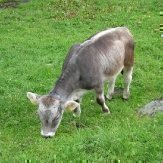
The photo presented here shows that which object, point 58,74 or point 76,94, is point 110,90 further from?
point 58,74

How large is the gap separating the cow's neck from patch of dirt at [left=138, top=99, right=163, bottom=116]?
74.0 inches

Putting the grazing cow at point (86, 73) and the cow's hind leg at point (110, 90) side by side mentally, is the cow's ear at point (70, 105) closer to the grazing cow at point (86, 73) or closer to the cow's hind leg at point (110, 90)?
the grazing cow at point (86, 73)

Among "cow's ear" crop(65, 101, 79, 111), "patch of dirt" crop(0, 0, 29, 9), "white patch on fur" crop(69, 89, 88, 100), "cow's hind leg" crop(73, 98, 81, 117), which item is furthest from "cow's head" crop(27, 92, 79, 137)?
"patch of dirt" crop(0, 0, 29, 9)

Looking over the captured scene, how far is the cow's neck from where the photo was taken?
1134cm

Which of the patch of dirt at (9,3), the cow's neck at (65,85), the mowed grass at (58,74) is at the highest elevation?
the cow's neck at (65,85)

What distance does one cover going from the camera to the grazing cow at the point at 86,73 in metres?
10.8

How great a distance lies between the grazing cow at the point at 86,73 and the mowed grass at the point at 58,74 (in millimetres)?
483

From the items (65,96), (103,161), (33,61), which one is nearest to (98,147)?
(103,161)

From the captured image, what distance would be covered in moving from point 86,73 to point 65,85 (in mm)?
690

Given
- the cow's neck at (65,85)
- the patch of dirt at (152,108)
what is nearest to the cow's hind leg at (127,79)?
the patch of dirt at (152,108)

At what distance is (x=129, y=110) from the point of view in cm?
1312

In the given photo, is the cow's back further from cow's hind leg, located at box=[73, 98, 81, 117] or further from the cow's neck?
cow's hind leg, located at box=[73, 98, 81, 117]

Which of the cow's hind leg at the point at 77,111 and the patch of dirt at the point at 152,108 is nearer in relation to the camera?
the patch of dirt at the point at 152,108

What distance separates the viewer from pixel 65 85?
37.8 ft
